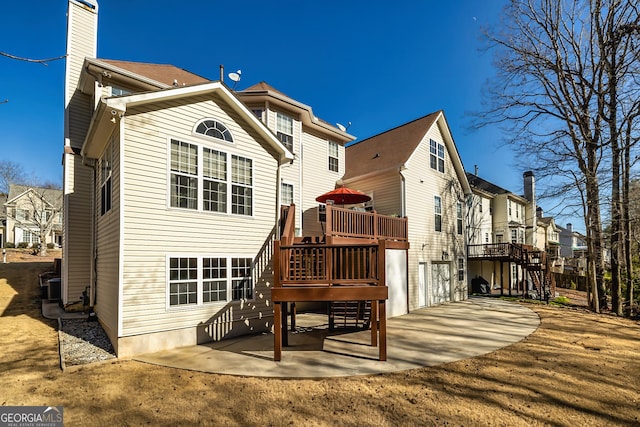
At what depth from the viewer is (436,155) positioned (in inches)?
666

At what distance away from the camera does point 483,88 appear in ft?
57.3

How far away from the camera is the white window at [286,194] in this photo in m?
13.7

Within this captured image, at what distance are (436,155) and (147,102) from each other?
13668 millimetres

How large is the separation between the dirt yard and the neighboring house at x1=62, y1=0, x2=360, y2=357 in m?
1.66

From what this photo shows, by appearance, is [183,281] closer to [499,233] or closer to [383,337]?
[383,337]

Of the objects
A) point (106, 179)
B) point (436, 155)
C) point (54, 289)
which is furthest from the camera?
point (436, 155)

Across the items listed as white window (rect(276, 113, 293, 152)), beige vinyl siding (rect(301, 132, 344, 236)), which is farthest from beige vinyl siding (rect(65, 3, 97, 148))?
beige vinyl siding (rect(301, 132, 344, 236))

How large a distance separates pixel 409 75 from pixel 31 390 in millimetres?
20460

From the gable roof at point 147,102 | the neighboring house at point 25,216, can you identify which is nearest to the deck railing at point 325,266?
the gable roof at point 147,102

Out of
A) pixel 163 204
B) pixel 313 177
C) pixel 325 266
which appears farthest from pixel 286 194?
pixel 325 266

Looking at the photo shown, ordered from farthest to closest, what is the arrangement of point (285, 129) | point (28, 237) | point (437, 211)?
1. point (28, 237)
2. point (437, 211)
3. point (285, 129)

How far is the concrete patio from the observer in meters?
6.72

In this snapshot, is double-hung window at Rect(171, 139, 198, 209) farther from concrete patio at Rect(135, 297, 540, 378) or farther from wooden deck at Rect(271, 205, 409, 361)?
concrete patio at Rect(135, 297, 540, 378)

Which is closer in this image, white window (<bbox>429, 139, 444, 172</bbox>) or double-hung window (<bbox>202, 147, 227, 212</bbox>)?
double-hung window (<bbox>202, 147, 227, 212</bbox>)
